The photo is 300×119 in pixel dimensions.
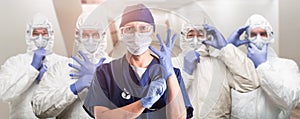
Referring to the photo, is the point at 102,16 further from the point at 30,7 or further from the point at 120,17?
the point at 30,7

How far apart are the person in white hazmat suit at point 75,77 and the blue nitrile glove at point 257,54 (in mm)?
695

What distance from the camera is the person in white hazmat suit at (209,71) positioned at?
2.40ft

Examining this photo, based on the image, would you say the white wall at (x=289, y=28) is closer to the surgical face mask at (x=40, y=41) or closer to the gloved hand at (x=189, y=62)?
the gloved hand at (x=189, y=62)

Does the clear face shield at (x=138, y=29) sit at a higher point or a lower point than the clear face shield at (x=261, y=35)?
higher

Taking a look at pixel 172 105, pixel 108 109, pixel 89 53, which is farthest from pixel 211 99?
pixel 89 53

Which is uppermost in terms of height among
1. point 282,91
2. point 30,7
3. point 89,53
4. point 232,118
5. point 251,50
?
point 30,7

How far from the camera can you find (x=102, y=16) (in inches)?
28.6

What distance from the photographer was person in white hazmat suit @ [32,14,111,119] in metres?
0.80

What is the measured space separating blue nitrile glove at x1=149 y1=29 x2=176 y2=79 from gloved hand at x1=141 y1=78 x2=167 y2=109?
0.02m

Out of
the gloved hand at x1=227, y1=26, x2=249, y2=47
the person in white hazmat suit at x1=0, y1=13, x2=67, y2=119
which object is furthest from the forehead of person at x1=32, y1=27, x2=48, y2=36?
the gloved hand at x1=227, y1=26, x2=249, y2=47

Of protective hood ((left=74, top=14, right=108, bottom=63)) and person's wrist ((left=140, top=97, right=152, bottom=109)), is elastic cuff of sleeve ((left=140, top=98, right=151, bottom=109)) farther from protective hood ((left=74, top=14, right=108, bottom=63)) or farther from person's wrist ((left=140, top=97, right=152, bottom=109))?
protective hood ((left=74, top=14, right=108, bottom=63))

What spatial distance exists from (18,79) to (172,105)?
2.64 feet

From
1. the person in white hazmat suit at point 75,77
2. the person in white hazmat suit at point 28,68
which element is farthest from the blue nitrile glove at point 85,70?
the person in white hazmat suit at point 28,68

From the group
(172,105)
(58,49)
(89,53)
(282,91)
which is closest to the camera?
(172,105)
